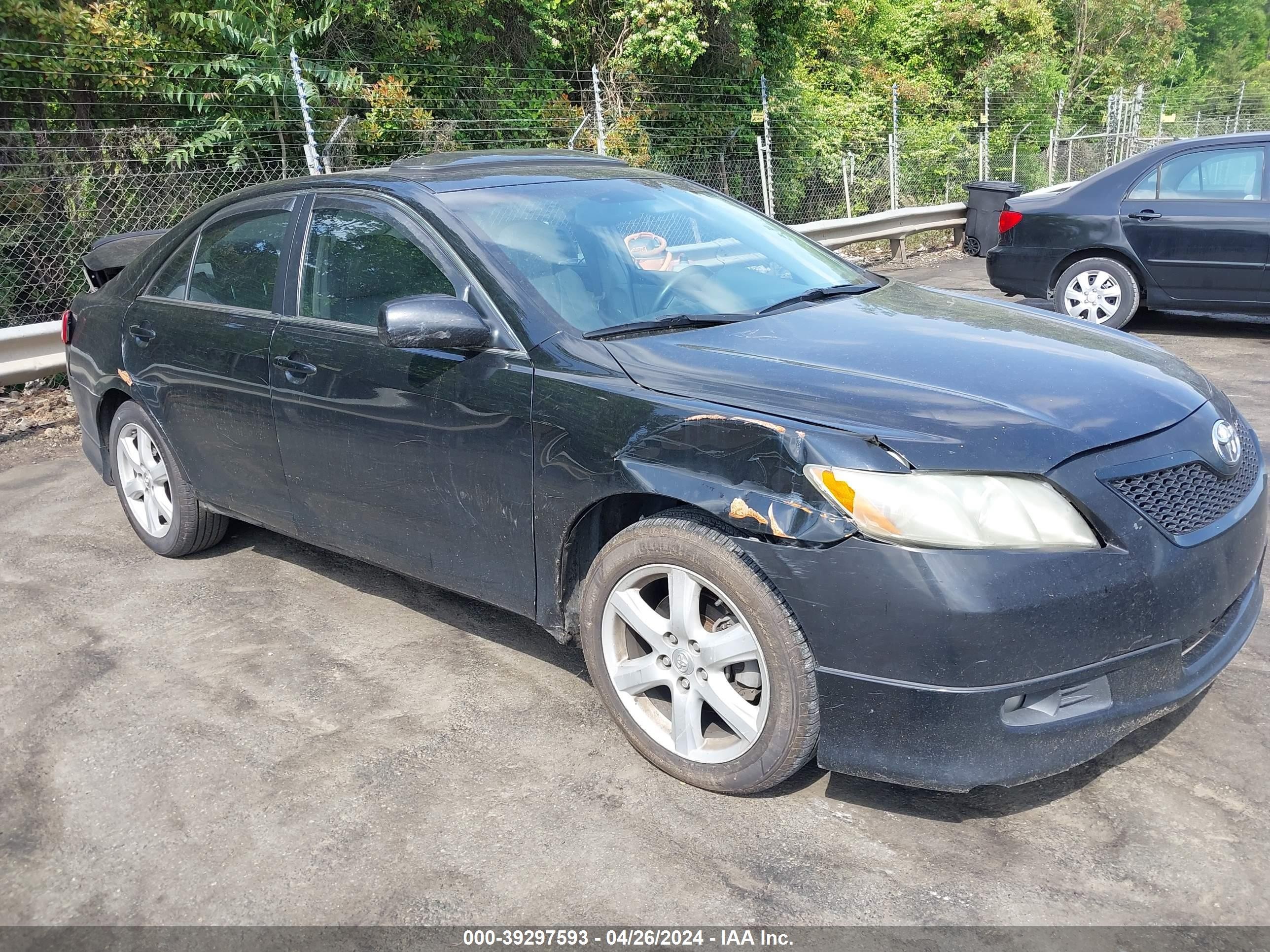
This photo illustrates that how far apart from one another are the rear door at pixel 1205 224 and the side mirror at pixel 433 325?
6.72 meters

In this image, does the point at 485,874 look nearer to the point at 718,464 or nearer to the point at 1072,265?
the point at 718,464

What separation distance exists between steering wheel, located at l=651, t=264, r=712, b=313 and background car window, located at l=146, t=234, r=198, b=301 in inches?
86.2

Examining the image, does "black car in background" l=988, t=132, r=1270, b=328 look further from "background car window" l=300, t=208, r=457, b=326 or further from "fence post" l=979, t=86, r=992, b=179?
"fence post" l=979, t=86, r=992, b=179

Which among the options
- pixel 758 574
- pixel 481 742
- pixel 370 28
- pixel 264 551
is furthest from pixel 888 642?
pixel 370 28

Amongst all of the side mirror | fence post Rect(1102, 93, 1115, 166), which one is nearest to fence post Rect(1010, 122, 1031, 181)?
fence post Rect(1102, 93, 1115, 166)

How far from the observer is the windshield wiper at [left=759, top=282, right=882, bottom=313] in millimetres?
3500

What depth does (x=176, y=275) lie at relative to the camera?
4504 mm

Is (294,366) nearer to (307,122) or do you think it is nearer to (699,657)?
(699,657)

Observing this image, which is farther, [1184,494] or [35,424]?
[35,424]

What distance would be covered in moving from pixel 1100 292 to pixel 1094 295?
0.06 meters

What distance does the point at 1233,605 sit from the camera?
2.85 metres

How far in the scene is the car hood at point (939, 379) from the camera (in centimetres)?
254

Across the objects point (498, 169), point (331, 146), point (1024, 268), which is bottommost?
point (1024, 268)

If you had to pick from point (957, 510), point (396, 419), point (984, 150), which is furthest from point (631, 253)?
point (984, 150)
